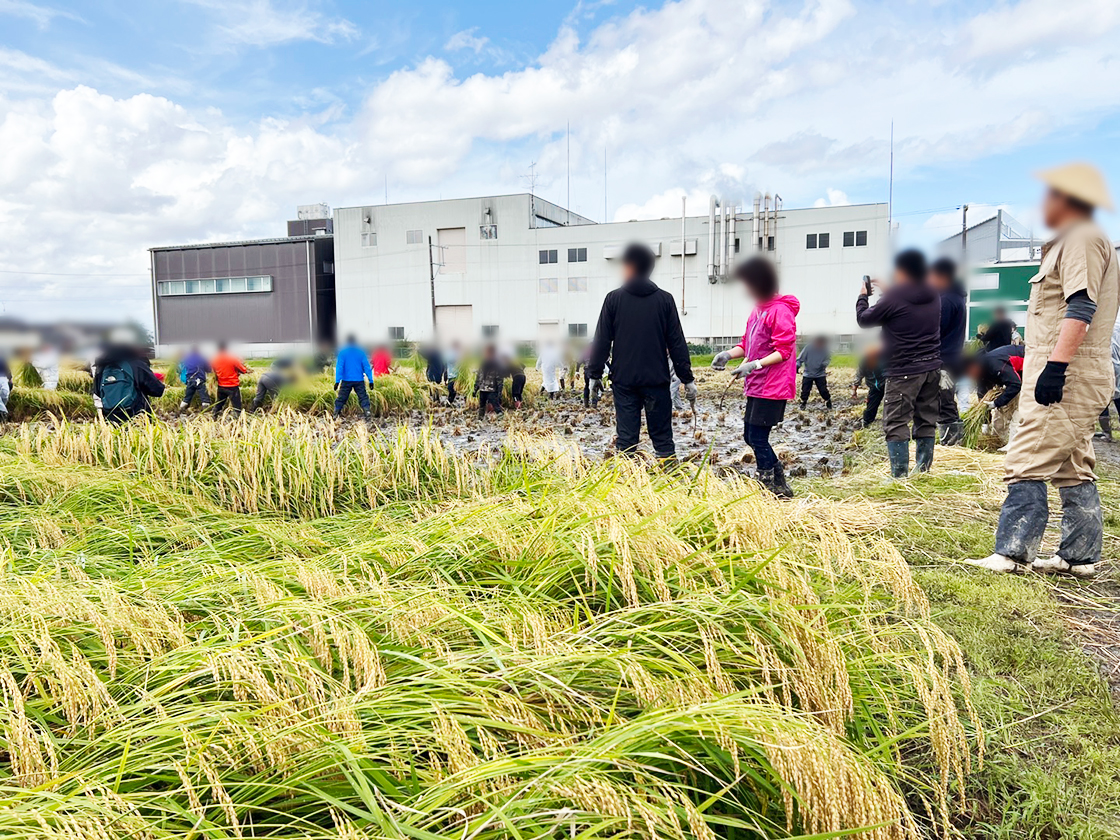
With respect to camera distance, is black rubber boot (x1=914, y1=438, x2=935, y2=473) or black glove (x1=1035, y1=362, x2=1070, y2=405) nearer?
black glove (x1=1035, y1=362, x2=1070, y2=405)

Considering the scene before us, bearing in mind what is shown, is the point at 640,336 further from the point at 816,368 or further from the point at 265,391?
the point at 265,391

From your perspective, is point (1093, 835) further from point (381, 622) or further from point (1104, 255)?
point (1104, 255)

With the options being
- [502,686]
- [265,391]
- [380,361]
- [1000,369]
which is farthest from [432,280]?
[502,686]

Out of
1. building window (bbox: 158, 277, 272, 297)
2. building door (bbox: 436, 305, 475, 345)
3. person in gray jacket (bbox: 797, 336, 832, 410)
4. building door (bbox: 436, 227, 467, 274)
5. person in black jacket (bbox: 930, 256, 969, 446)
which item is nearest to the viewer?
person in black jacket (bbox: 930, 256, 969, 446)

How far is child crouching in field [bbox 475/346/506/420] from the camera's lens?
12.3 m

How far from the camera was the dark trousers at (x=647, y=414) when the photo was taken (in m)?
5.31

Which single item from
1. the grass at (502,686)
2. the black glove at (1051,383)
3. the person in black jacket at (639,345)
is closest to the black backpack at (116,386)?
the grass at (502,686)

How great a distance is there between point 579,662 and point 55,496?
3809 millimetres

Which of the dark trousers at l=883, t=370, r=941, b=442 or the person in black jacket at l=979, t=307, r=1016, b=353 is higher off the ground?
the person in black jacket at l=979, t=307, r=1016, b=353

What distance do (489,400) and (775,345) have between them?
814 cm

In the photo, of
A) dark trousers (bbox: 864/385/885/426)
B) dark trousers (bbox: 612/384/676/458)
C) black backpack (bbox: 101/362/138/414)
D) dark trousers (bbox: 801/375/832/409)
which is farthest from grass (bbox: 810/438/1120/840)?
dark trousers (bbox: 801/375/832/409)

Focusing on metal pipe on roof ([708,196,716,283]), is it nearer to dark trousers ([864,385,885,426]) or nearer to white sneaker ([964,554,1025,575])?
dark trousers ([864,385,885,426])

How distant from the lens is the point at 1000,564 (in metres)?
3.54

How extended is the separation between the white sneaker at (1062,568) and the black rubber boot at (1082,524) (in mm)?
26
